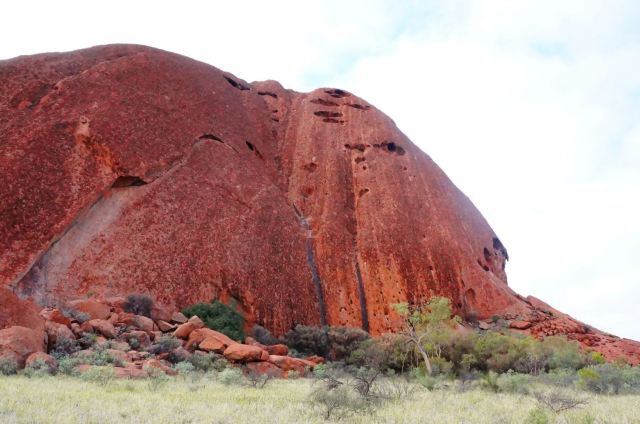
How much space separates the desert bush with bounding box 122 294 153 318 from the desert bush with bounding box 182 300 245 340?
6.55 feet

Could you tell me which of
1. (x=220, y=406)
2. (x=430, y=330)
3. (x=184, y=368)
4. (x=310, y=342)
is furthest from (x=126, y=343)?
(x=430, y=330)

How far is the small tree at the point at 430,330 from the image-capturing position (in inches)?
721

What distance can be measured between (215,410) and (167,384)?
10.1ft

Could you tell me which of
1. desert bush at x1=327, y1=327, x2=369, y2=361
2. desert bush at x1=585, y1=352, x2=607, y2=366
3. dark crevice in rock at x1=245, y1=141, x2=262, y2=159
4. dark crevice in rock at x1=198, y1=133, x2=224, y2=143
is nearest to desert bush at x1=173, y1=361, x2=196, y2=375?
desert bush at x1=327, y1=327, x2=369, y2=361

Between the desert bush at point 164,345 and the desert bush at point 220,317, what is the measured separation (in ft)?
14.2

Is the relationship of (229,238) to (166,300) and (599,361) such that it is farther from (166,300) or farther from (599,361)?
(599,361)

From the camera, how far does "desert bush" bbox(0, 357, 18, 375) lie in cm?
998

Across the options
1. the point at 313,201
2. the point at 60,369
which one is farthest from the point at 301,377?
the point at 313,201

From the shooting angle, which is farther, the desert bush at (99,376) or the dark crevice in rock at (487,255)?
the dark crevice in rock at (487,255)

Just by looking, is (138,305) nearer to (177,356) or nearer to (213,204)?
(177,356)

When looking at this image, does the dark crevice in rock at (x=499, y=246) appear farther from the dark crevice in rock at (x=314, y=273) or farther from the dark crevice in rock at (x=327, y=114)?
the dark crevice in rock at (x=314, y=273)

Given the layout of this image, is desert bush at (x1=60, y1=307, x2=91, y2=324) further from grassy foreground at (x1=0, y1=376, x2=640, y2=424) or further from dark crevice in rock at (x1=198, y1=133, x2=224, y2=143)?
dark crevice in rock at (x1=198, y1=133, x2=224, y2=143)

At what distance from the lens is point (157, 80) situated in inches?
1069

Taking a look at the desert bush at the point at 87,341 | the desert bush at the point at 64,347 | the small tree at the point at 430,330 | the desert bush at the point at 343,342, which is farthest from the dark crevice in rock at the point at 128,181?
the small tree at the point at 430,330
